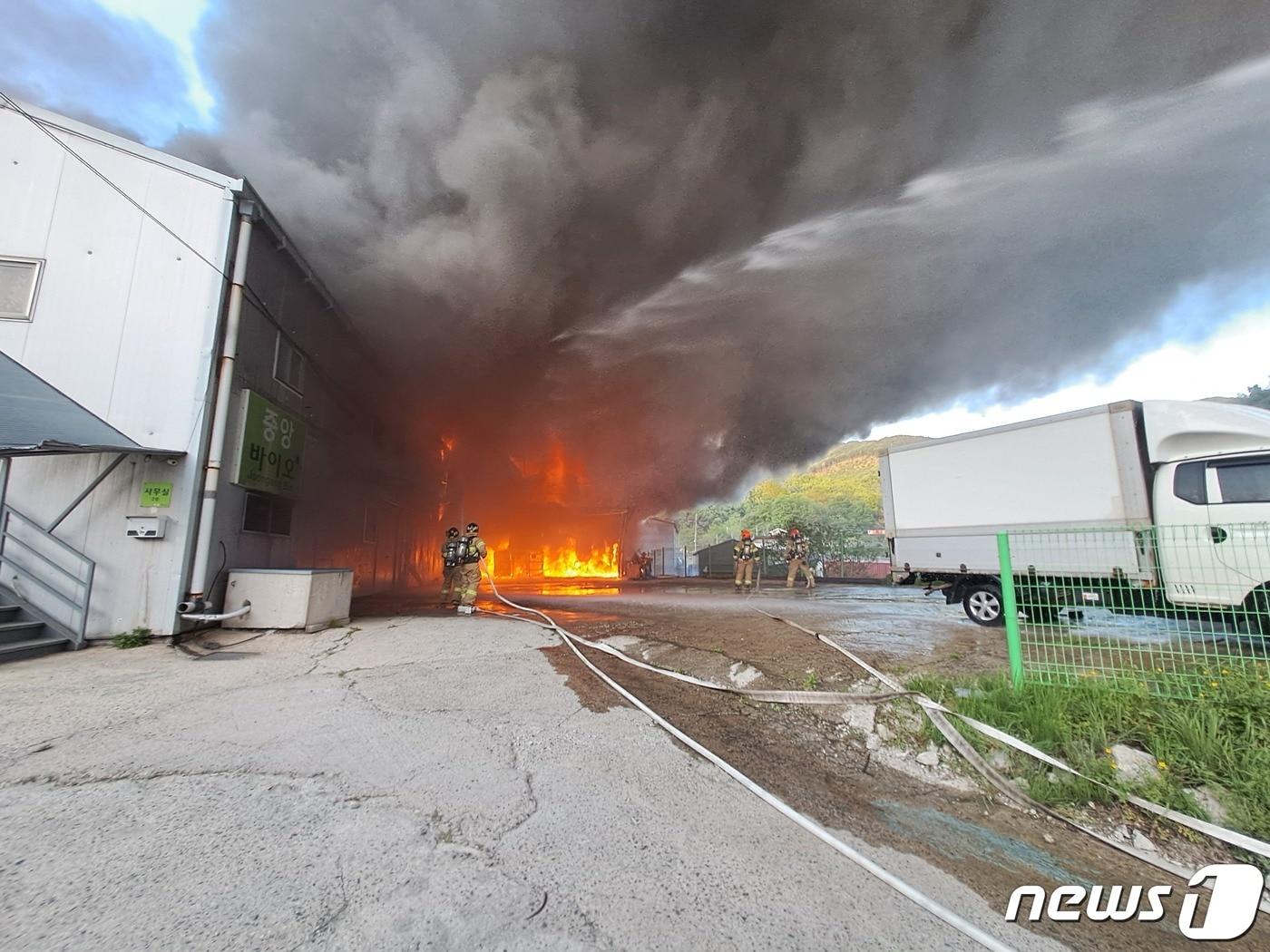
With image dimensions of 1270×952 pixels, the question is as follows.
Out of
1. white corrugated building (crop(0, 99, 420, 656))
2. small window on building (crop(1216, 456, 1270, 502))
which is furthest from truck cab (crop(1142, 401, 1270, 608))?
white corrugated building (crop(0, 99, 420, 656))

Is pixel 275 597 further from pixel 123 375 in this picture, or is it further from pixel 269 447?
pixel 123 375

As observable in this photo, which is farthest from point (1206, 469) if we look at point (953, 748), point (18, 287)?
point (18, 287)

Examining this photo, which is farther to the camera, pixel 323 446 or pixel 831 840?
pixel 323 446

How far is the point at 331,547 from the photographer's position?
451 inches

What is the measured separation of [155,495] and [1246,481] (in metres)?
13.0

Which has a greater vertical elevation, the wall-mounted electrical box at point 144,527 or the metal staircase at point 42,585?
the wall-mounted electrical box at point 144,527

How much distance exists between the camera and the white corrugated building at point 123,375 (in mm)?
5977

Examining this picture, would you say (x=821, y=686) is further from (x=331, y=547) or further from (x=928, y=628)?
(x=331, y=547)

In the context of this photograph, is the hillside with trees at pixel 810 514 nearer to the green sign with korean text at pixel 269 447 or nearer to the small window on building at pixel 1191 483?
the small window on building at pixel 1191 483

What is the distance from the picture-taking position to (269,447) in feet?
25.4

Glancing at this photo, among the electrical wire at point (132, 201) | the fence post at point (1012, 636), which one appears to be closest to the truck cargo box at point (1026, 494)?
the fence post at point (1012, 636)

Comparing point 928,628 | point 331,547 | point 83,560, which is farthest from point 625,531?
point 83,560

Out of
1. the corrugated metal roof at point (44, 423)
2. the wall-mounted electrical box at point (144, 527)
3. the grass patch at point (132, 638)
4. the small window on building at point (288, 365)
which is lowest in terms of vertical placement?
the grass patch at point (132, 638)

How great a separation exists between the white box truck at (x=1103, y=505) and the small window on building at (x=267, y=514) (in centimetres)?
972
